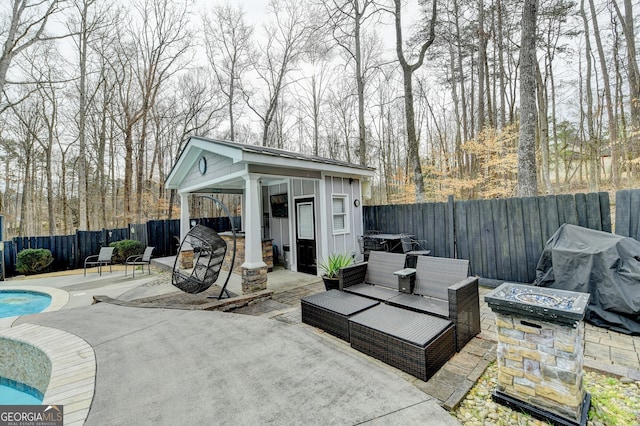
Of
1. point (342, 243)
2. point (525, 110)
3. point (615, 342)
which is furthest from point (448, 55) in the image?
point (615, 342)

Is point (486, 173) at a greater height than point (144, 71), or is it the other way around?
point (144, 71)

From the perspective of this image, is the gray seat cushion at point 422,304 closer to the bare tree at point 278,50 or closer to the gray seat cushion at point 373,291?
the gray seat cushion at point 373,291

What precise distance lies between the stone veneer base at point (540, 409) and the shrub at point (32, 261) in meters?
12.2

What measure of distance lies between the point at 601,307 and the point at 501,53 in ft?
37.6

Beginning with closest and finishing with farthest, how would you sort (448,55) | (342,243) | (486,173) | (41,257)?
(342,243) < (41,257) < (486,173) < (448,55)

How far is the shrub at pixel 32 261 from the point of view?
27.3ft

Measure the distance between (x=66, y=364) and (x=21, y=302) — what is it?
5.59 metres

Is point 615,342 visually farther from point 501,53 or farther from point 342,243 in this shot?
point 501,53

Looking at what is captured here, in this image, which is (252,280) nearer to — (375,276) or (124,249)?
(375,276)

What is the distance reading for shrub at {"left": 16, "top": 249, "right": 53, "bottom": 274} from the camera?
27.3 ft

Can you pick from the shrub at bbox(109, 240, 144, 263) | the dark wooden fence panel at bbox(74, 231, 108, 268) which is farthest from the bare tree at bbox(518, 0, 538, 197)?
the dark wooden fence panel at bbox(74, 231, 108, 268)

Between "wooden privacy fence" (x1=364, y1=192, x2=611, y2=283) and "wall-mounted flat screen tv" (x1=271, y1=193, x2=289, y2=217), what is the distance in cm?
325

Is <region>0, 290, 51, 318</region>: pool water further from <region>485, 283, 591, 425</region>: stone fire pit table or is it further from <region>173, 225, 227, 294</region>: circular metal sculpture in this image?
<region>485, 283, 591, 425</region>: stone fire pit table

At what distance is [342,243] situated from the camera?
21.7ft
